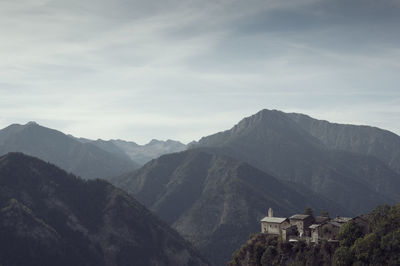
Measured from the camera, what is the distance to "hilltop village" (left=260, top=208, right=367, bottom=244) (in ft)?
568

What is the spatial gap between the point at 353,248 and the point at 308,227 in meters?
A: 25.3

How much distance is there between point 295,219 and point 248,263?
27.9 metres

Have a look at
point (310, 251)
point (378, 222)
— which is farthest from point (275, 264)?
point (378, 222)

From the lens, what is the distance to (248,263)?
195875mm

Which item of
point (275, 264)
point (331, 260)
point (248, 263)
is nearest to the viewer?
point (331, 260)

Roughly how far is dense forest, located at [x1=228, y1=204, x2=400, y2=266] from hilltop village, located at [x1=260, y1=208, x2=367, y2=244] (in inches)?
121

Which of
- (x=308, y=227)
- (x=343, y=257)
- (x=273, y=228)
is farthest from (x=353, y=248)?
(x=273, y=228)

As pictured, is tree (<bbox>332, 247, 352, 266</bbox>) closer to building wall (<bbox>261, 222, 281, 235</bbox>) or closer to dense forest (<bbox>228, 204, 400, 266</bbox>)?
dense forest (<bbox>228, 204, 400, 266</bbox>)

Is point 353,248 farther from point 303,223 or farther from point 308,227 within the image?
point 303,223

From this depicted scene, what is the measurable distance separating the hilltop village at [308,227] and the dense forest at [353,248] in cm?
307

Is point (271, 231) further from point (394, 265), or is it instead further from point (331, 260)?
point (394, 265)

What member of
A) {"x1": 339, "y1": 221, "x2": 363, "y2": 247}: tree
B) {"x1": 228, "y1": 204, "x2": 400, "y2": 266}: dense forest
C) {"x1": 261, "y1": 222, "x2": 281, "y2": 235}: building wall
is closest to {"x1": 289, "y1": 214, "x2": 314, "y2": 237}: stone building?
{"x1": 228, "y1": 204, "x2": 400, "y2": 266}: dense forest

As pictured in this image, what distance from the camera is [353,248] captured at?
160 metres

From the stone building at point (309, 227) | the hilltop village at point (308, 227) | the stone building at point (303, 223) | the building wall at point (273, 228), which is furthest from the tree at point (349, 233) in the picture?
the building wall at point (273, 228)
